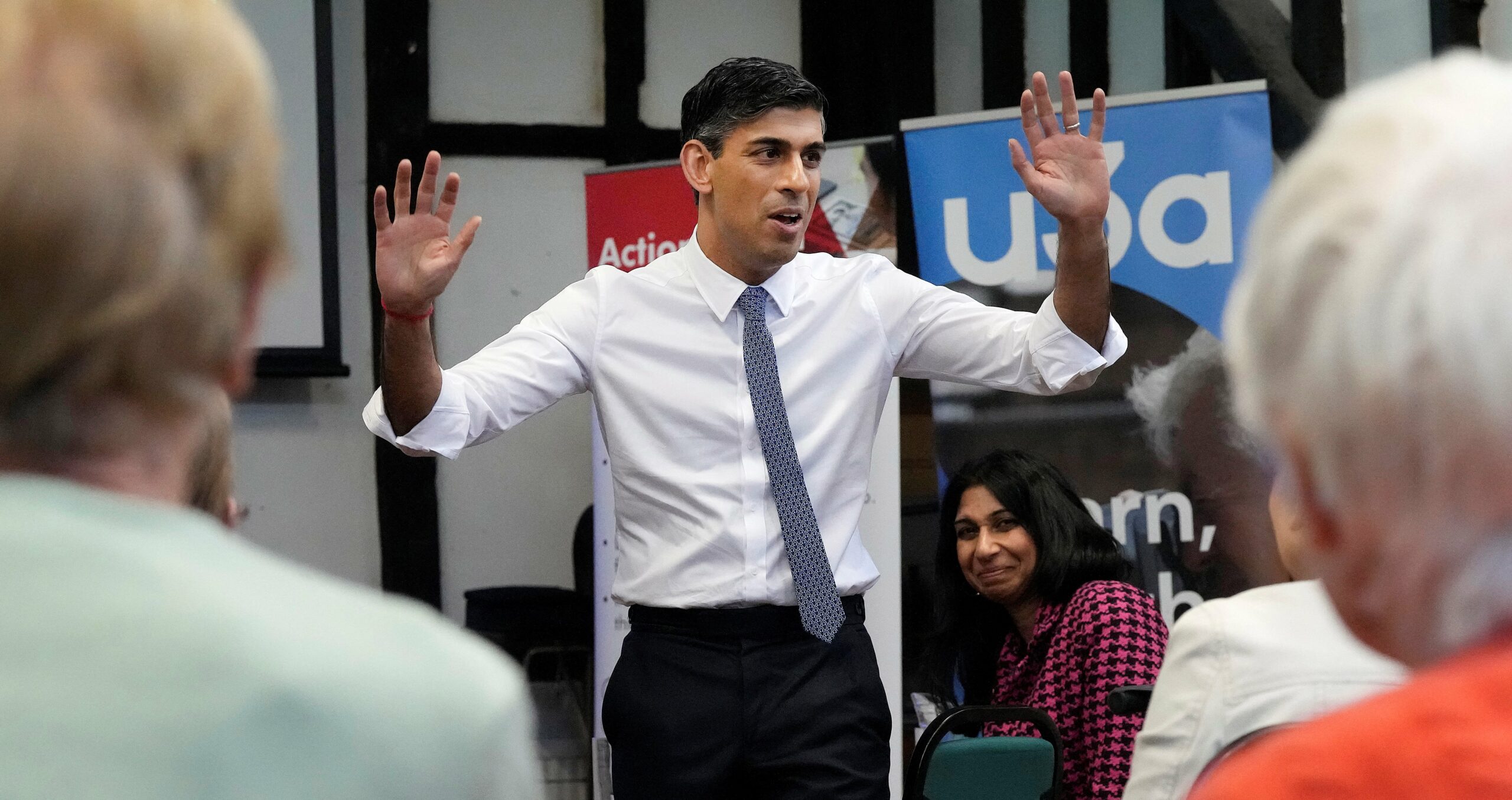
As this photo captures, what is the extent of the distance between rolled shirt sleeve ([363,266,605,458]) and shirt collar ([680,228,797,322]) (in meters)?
0.16

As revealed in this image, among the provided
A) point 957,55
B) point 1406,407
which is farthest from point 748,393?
point 957,55

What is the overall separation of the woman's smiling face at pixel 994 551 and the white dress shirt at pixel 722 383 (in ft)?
3.28

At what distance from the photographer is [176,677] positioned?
0.65m

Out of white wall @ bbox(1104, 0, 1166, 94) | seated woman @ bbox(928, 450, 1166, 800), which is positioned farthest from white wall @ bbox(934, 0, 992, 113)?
seated woman @ bbox(928, 450, 1166, 800)

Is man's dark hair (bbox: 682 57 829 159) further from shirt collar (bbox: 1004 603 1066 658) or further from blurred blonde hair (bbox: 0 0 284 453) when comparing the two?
blurred blonde hair (bbox: 0 0 284 453)

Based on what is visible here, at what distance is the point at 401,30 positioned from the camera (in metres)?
5.38

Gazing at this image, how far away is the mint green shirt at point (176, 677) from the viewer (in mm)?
642

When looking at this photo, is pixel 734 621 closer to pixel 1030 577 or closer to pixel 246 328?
pixel 1030 577

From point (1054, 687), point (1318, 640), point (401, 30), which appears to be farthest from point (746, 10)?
point (1318, 640)

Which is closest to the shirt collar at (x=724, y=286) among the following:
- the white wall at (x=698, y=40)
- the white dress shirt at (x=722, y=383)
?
the white dress shirt at (x=722, y=383)

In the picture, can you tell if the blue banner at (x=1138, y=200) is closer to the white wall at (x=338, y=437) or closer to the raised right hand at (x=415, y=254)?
the white wall at (x=338, y=437)

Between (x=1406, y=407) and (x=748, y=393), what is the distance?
2073mm

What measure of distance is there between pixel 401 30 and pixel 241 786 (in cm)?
504

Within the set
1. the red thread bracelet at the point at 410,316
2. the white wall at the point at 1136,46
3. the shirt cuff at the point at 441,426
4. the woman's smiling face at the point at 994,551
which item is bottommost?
the woman's smiling face at the point at 994,551
